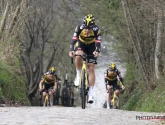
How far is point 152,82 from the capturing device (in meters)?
20.9

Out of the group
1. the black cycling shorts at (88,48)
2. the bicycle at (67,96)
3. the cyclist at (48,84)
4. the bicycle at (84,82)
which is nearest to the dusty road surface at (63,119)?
the bicycle at (84,82)

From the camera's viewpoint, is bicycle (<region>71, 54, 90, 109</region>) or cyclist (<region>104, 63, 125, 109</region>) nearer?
bicycle (<region>71, 54, 90, 109</region>)

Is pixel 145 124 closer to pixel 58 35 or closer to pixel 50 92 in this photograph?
pixel 50 92

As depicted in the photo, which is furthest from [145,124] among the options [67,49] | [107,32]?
[67,49]

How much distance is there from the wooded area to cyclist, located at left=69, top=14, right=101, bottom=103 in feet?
12.6

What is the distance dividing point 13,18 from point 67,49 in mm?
26877

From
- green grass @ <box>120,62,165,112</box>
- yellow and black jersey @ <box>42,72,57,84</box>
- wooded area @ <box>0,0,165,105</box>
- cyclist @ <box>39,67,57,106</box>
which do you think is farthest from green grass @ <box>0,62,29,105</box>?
green grass @ <box>120,62,165,112</box>

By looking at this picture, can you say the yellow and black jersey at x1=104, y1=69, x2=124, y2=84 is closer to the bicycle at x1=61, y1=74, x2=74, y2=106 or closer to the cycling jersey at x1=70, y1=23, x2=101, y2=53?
the cycling jersey at x1=70, y1=23, x2=101, y2=53

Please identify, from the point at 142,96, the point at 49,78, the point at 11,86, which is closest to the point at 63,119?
the point at 11,86

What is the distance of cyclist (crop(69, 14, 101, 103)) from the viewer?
1232cm

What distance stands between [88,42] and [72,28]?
2853cm

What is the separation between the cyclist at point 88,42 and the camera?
12.3 m

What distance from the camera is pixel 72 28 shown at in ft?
135

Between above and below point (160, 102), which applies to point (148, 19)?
above
